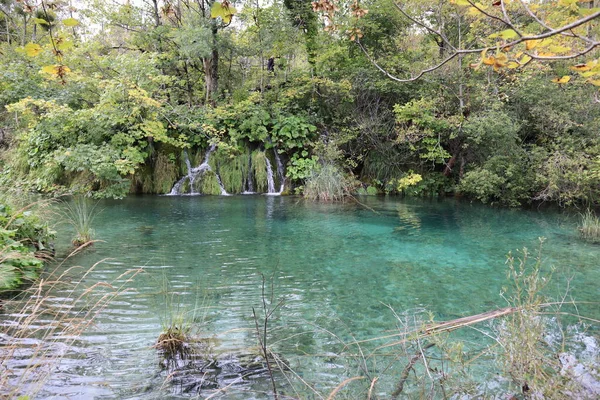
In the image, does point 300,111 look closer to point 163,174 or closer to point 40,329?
point 163,174

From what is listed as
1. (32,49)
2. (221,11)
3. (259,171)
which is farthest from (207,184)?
(221,11)

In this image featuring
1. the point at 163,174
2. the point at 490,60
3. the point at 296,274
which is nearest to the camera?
the point at 490,60

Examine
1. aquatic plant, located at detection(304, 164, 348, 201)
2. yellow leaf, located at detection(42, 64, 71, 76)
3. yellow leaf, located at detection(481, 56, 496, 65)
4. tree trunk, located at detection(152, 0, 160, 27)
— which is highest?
tree trunk, located at detection(152, 0, 160, 27)

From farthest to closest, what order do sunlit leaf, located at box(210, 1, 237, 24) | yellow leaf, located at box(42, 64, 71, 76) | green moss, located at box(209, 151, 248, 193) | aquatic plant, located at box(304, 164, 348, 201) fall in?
green moss, located at box(209, 151, 248, 193) < aquatic plant, located at box(304, 164, 348, 201) < yellow leaf, located at box(42, 64, 71, 76) < sunlit leaf, located at box(210, 1, 237, 24)

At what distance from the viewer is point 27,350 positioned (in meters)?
2.94

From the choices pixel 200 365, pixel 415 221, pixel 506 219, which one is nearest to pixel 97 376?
pixel 200 365

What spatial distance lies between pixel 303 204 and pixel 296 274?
6458mm

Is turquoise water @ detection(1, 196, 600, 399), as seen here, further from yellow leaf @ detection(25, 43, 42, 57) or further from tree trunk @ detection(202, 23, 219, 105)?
tree trunk @ detection(202, 23, 219, 105)

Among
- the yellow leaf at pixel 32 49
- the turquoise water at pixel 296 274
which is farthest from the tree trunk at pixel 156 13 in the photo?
the yellow leaf at pixel 32 49

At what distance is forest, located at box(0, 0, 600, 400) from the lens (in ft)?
8.42

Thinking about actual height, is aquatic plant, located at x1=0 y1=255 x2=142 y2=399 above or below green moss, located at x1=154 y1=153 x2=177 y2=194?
below

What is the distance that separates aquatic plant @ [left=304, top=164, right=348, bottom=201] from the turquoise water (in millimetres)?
1979

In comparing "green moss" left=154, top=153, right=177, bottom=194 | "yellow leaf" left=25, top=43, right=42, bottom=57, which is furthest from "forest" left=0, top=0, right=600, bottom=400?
"green moss" left=154, top=153, right=177, bottom=194

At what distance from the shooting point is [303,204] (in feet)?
38.1
